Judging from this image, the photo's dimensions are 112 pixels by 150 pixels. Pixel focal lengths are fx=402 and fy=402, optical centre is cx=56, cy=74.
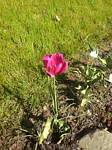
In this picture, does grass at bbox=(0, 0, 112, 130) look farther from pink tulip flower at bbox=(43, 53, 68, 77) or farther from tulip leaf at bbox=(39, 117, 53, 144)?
pink tulip flower at bbox=(43, 53, 68, 77)

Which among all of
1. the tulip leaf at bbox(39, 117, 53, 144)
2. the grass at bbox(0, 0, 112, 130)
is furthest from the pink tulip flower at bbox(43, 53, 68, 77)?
the grass at bbox(0, 0, 112, 130)

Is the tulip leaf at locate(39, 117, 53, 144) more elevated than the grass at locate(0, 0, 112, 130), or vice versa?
the grass at locate(0, 0, 112, 130)

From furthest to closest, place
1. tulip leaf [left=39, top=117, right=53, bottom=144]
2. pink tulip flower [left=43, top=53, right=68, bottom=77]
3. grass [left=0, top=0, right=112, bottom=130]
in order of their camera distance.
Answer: grass [left=0, top=0, right=112, bottom=130], tulip leaf [left=39, top=117, right=53, bottom=144], pink tulip flower [left=43, top=53, right=68, bottom=77]

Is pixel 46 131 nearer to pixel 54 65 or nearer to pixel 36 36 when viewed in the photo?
pixel 54 65

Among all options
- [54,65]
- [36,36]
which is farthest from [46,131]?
[36,36]

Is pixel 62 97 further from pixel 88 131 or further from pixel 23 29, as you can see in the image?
pixel 23 29

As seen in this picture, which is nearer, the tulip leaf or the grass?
the tulip leaf

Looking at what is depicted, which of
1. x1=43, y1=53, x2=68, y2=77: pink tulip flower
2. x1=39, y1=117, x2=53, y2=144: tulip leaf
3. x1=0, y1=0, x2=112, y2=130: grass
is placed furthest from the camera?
x1=0, y1=0, x2=112, y2=130: grass

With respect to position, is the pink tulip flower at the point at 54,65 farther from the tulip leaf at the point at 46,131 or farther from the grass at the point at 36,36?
the grass at the point at 36,36
